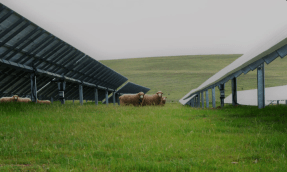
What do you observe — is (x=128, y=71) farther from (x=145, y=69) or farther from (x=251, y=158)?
(x=251, y=158)

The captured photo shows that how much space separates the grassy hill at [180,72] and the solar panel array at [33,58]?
25.0 meters

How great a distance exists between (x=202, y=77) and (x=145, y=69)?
24376mm

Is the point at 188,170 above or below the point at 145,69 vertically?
below

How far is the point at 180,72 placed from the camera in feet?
268

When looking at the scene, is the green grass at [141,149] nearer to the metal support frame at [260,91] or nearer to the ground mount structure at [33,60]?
the metal support frame at [260,91]

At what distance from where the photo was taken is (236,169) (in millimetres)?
Answer: 3566

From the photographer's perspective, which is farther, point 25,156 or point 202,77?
→ point 202,77

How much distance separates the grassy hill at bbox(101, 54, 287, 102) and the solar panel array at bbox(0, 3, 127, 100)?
24951mm

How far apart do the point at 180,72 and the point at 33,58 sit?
66.0 m

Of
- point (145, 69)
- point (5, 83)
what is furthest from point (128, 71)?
point (5, 83)

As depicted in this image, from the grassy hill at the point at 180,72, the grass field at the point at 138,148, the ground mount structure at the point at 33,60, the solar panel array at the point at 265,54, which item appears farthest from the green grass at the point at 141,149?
the grassy hill at the point at 180,72

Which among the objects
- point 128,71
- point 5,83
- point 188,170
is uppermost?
point 128,71

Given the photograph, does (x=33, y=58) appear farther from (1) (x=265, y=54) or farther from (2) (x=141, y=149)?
(2) (x=141, y=149)

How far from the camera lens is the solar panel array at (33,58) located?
1448 cm
